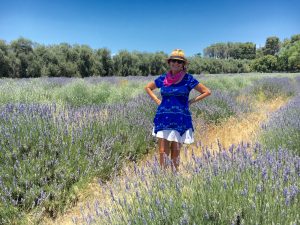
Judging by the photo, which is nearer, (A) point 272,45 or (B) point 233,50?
(A) point 272,45

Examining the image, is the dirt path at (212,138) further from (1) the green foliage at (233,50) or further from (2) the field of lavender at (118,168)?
(1) the green foliage at (233,50)

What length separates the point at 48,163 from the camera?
3.39m

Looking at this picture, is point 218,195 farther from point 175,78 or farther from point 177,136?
point 175,78

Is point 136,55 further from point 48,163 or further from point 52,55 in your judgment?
point 48,163

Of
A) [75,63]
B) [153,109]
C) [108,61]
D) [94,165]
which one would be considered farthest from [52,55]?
[94,165]

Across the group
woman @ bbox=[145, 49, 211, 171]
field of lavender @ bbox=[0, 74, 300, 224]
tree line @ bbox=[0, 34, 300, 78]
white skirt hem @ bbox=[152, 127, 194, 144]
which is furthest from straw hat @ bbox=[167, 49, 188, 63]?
tree line @ bbox=[0, 34, 300, 78]

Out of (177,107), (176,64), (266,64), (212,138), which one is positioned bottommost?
(212,138)

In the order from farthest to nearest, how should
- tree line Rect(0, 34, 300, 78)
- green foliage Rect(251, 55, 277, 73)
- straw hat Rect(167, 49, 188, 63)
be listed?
1. green foliage Rect(251, 55, 277, 73)
2. tree line Rect(0, 34, 300, 78)
3. straw hat Rect(167, 49, 188, 63)

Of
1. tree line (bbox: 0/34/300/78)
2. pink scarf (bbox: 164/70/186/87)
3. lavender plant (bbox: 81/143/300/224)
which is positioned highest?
tree line (bbox: 0/34/300/78)

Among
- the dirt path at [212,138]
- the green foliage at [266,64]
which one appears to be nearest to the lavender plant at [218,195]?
the dirt path at [212,138]

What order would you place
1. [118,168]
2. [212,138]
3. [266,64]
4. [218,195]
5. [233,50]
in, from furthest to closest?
[233,50] → [266,64] → [212,138] → [118,168] → [218,195]

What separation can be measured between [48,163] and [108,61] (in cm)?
3530

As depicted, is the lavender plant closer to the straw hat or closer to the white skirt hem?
the white skirt hem

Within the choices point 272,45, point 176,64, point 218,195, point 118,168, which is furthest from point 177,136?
point 272,45
